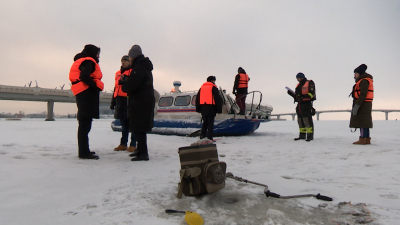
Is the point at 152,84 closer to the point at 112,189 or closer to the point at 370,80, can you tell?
the point at 112,189

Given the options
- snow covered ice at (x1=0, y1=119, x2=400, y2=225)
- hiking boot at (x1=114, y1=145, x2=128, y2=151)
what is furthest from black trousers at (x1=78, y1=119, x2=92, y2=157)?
hiking boot at (x1=114, y1=145, x2=128, y2=151)

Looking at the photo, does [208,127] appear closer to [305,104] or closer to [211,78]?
[211,78]

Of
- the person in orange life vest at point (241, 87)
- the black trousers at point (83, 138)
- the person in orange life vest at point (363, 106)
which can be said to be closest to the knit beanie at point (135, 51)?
the black trousers at point (83, 138)

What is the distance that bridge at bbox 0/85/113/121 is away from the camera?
31.5m

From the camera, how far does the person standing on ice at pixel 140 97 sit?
3510 millimetres

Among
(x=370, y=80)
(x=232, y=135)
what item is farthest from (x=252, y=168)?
(x=232, y=135)

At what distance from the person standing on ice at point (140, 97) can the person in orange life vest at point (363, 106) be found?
487 centimetres

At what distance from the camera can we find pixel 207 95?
242 inches

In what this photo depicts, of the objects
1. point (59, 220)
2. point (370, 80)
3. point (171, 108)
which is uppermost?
point (370, 80)

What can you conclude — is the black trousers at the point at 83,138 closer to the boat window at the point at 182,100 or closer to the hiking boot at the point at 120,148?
the hiking boot at the point at 120,148

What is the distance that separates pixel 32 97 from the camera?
111 feet

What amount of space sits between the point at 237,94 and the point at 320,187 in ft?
19.5

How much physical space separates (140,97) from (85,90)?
83cm

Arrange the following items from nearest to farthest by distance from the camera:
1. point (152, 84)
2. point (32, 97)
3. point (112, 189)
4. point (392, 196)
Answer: point (392, 196), point (112, 189), point (152, 84), point (32, 97)
